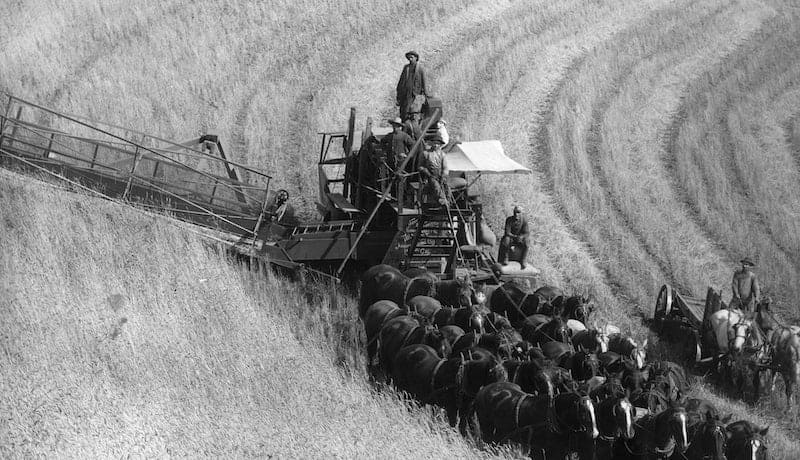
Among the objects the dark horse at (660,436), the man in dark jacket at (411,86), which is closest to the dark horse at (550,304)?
the dark horse at (660,436)

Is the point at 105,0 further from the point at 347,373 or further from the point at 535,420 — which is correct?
the point at 535,420

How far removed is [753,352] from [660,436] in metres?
5.39

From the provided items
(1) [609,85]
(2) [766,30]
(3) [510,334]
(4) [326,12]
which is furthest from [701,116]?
(3) [510,334]

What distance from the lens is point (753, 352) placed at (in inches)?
659

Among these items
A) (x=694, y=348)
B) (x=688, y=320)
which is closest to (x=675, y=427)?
(x=694, y=348)

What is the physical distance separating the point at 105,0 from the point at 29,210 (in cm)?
1537

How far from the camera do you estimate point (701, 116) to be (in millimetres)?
29312

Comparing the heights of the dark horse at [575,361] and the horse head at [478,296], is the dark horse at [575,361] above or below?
below

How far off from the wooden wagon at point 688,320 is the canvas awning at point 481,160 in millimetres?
3328

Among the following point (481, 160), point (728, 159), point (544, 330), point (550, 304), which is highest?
point (728, 159)

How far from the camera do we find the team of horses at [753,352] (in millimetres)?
16422

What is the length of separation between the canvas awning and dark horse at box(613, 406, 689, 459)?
8403 millimetres

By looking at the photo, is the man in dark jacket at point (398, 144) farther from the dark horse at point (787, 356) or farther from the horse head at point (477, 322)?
the dark horse at point (787, 356)

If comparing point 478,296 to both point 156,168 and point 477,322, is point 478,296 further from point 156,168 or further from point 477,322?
point 156,168
